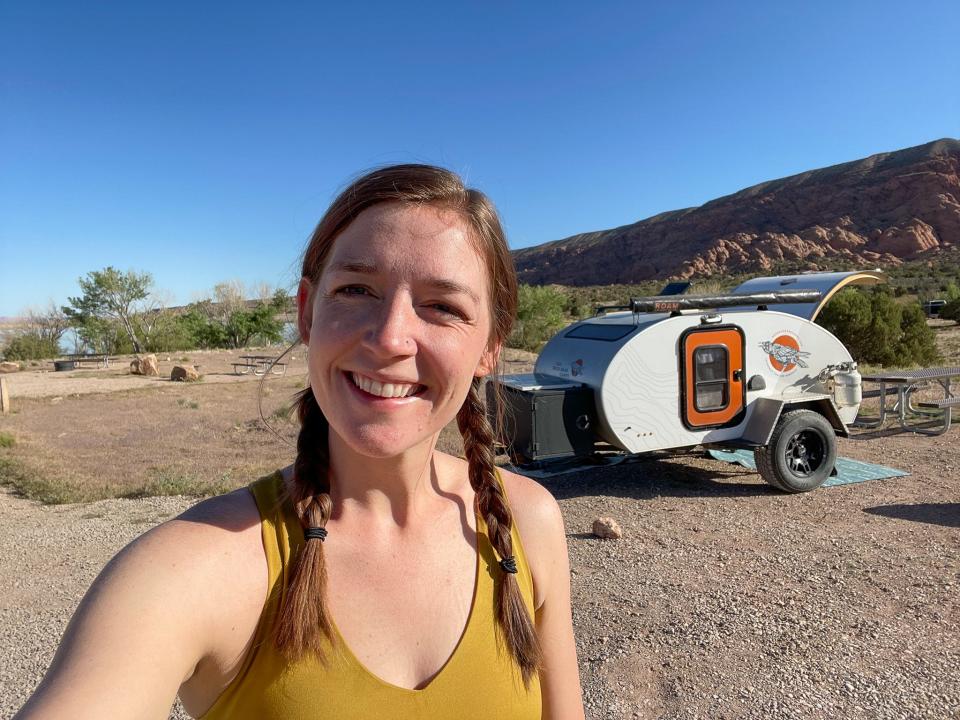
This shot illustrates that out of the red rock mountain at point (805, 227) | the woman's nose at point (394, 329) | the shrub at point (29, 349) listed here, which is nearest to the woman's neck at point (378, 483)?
the woman's nose at point (394, 329)

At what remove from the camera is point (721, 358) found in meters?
7.19

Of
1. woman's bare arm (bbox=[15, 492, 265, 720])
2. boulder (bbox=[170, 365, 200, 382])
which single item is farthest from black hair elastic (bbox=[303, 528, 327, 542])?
boulder (bbox=[170, 365, 200, 382])

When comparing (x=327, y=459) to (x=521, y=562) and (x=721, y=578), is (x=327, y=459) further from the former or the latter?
(x=721, y=578)

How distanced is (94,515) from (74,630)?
7320mm

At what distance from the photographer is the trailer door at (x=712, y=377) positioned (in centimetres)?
706

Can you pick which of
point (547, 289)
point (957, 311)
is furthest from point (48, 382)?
point (957, 311)

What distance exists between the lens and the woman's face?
44.4 inches

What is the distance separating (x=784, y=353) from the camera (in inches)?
295

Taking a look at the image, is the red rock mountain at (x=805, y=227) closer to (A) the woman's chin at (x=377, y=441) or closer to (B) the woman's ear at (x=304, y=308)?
(B) the woman's ear at (x=304, y=308)

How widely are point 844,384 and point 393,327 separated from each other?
25.5 ft

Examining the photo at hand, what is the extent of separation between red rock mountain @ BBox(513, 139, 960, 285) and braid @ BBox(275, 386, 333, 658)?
66.5 meters

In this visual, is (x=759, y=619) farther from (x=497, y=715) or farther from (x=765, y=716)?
(x=497, y=715)

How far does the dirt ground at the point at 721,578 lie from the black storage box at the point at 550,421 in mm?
690

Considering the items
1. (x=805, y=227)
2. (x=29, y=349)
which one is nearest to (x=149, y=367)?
(x=29, y=349)
